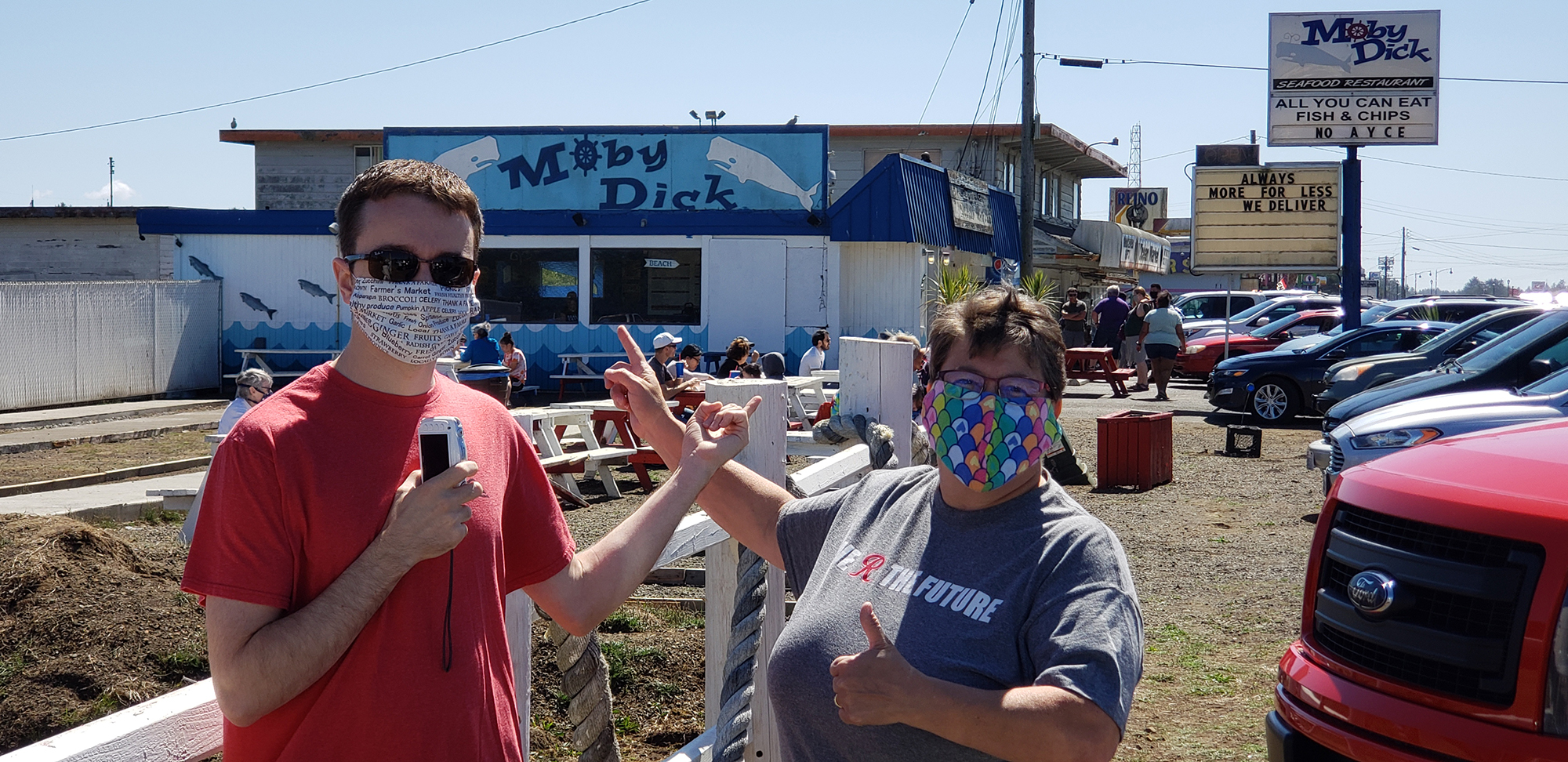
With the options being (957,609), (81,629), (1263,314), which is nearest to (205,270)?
(81,629)

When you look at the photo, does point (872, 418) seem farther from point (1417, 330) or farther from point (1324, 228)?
point (1324, 228)

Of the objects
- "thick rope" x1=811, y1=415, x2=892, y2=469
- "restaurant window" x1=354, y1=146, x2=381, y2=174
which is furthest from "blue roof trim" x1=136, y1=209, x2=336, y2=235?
"thick rope" x1=811, y1=415, x2=892, y2=469

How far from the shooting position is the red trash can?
11680 millimetres

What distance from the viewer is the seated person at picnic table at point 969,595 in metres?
1.99

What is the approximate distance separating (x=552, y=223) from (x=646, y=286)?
2.07 metres

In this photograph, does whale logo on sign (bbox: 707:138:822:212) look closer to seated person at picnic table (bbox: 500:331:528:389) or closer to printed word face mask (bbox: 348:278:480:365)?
seated person at picnic table (bbox: 500:331:528:389)

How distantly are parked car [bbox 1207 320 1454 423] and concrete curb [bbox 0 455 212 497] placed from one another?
13.3m

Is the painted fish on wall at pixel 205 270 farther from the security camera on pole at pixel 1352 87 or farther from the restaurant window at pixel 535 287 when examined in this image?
the security camera on pole at pixel 1352 87

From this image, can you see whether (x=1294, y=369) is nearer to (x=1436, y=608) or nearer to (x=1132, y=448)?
(x=1132, y=448)

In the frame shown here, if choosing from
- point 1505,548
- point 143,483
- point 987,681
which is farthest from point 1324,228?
point 987,681

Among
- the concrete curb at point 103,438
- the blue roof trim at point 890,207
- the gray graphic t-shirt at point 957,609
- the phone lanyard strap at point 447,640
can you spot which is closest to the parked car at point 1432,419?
the gray graphic t-shirt at point 957,609

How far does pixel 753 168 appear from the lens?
74.2 feet

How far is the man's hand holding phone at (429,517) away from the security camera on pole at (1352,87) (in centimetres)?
1998

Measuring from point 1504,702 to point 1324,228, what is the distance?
70.3 ft
